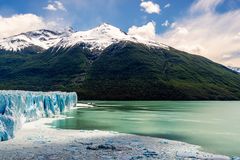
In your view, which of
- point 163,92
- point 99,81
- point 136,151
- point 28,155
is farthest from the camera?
point 99,81

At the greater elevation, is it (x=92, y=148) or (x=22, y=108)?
(x=22, y=108)

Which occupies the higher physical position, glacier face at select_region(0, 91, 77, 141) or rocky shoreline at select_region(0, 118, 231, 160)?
glacier face at select_region(0, 91, 77, 141)

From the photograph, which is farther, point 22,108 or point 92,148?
point 22,108

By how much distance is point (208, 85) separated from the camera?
195 metres

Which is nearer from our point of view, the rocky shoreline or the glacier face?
the rocky shoreline

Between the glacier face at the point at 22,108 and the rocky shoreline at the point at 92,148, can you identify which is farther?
the glacier face at the point at 22,108

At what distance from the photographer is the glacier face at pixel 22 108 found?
30031 mm

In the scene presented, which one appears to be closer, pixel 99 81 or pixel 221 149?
pixel 221 149

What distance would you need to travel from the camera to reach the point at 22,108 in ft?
136

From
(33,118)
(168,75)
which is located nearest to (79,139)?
(33,118)

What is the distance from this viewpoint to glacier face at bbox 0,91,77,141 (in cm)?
3003

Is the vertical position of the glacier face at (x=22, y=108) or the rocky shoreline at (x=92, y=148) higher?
the glacier face at (x=22, y=108)

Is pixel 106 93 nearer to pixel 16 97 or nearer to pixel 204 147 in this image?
pixel 16 97

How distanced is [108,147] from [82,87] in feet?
519
